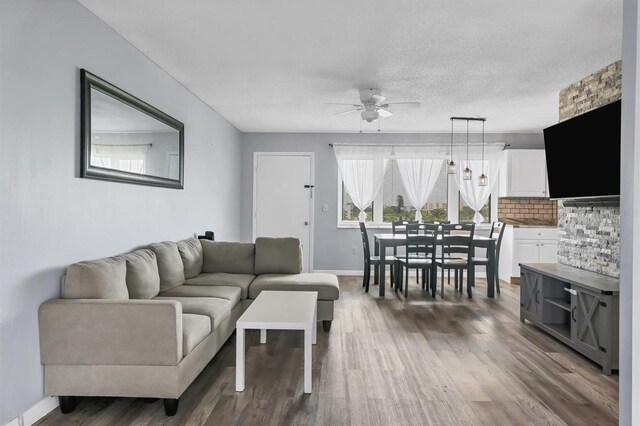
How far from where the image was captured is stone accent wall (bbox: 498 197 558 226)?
6781mm

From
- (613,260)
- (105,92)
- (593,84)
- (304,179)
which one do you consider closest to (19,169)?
(105,92)

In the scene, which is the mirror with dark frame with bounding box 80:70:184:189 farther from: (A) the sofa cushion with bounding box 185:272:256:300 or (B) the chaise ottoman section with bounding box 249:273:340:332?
(B) the chaise ottoman section with bounding box 249:273:340:332

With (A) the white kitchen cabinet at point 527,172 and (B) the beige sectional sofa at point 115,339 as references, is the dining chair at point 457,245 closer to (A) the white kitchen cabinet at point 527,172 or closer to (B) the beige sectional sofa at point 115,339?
(A) the white kitchen cabinet at point 527,172

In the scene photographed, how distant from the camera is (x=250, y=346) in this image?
3.50 meters

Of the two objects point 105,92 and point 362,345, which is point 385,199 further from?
point 105,92

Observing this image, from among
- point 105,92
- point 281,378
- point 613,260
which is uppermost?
point 105,92

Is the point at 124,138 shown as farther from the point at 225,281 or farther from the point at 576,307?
the point at 576,307

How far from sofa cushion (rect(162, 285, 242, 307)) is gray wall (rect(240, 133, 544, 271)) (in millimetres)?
3438

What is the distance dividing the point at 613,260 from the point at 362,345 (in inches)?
87.8

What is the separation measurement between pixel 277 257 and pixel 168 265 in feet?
4.05

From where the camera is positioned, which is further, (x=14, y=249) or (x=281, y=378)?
(x=281, y=378)

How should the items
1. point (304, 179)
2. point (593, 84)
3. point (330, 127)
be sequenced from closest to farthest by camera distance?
point (593, 84) < point (330, 127) < point (304, 179)

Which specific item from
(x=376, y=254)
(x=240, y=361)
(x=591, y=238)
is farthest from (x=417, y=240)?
(x=240, y=361)

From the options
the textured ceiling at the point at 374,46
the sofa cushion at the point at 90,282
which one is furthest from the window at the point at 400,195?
A: the sofa cushion at the point at 90,282
